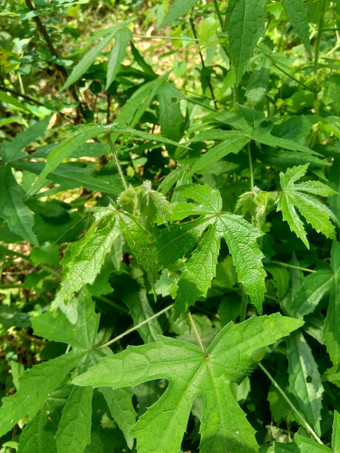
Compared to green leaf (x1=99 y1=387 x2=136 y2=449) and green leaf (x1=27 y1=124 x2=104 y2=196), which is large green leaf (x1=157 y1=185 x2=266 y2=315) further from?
green leaf (x1=99 y1=387 x2=136 y2=449)

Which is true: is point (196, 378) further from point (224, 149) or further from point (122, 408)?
point (224, 149)

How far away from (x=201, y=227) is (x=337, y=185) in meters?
0.81

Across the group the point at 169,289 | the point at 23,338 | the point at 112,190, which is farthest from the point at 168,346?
the point at 23,338

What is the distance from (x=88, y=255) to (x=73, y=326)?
0.63 metres

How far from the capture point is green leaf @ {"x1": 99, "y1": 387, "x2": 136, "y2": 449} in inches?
51.8

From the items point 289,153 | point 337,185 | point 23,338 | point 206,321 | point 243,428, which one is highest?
point 289,153

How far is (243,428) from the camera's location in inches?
38.6

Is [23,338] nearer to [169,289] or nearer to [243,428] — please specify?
[169,289]

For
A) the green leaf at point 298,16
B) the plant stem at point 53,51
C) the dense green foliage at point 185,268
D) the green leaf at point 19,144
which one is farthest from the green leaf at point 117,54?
the green leaf at point 298,16

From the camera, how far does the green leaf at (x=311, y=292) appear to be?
4.89ft

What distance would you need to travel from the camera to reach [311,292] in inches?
59.0

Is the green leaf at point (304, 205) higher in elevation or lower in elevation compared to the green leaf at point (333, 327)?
higher

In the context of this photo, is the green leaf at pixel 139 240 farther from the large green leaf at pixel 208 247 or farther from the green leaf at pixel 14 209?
the green leaf at pixel 14 209

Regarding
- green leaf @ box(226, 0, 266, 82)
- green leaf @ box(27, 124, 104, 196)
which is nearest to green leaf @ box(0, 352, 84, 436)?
green leaf @ box(27, 124, 104, 196)
